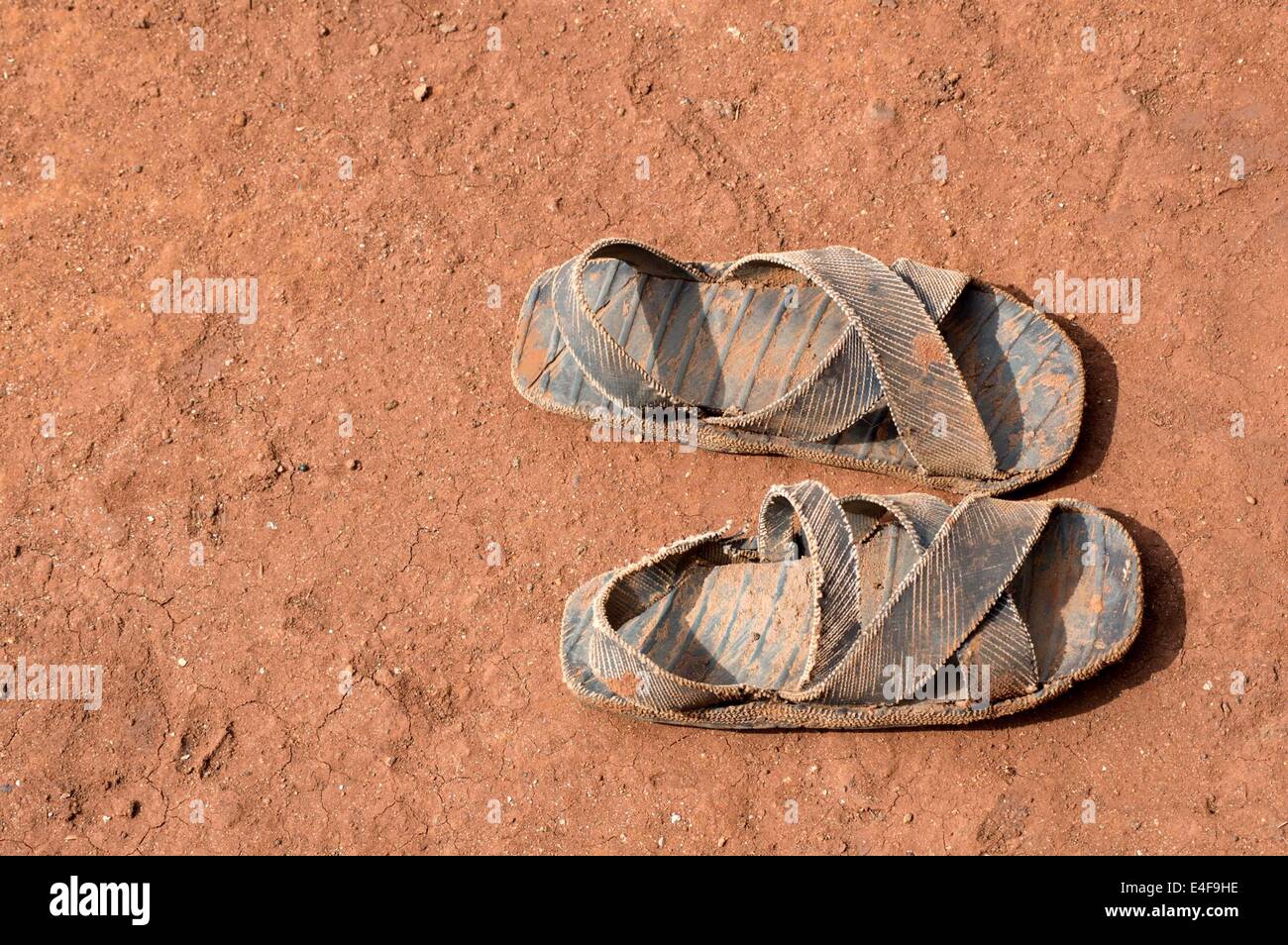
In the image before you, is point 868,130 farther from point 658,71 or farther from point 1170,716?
point 1170,716

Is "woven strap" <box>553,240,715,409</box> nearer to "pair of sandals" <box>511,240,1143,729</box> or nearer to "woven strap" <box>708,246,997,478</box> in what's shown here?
"pair of sandals" <box>511,240,1143,729</box>

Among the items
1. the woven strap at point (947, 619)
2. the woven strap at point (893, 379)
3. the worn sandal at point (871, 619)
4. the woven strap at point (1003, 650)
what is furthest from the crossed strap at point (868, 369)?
the woven strap at point (1003, 650)

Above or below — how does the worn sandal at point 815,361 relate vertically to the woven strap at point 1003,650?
above

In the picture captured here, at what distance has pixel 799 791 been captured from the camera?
404 cm

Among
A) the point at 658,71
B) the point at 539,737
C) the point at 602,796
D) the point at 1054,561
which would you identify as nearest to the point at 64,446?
the point at 539,737

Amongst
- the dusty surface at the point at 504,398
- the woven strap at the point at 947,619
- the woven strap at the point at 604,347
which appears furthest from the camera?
the woven strap at the point at 604,347

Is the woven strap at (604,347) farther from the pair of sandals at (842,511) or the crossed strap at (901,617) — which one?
the crossed strap at (901,617)

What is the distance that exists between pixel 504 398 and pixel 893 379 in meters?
1.65

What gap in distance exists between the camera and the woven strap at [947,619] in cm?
376

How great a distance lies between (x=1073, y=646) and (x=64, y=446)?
165 inches

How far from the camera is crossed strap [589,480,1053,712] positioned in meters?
3.77

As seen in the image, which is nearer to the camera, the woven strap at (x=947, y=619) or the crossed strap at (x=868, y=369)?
the woven strap at (x=947, y=619)

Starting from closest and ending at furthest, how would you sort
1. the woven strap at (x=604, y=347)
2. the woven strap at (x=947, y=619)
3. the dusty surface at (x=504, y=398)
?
the woven strap at (x=947, y=619), the dusty surface at (x=504, y=398), the woven strap at (x=604, y=347)

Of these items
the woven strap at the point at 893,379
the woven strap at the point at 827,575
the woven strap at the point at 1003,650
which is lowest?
the woven strap at the point at 1003,650
